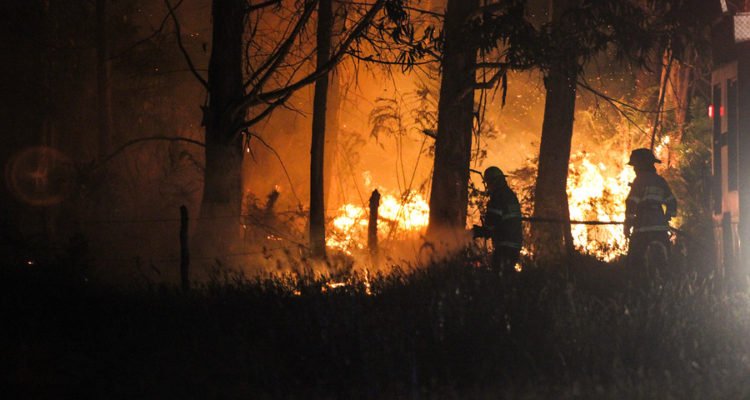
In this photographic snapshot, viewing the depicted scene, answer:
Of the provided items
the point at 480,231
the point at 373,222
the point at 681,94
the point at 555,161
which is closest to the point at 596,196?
the point at 681,94

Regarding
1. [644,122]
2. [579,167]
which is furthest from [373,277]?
[644,122]

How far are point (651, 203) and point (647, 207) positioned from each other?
0.24 feet

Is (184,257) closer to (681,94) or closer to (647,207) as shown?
(647,207)

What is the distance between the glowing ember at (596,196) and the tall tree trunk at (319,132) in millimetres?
5486

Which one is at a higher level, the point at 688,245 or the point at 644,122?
the point at 644,122

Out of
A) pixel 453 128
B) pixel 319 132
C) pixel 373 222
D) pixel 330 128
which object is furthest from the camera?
pixel 330 128

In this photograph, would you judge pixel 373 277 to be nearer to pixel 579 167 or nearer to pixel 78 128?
pixel 579 167

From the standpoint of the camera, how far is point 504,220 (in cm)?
1159

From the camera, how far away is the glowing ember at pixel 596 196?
2033 cm

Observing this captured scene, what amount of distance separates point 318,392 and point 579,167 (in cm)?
1717

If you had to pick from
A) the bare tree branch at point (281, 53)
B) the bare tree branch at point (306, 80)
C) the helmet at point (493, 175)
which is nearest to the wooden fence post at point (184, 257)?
the bare tree branch at point (306, 80)

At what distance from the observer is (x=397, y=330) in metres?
7.64

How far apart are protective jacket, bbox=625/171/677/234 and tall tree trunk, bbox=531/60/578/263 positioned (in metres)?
3.69

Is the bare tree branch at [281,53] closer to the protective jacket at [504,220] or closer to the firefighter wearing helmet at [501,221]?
the firefighter wearing helmet at [501,221]
